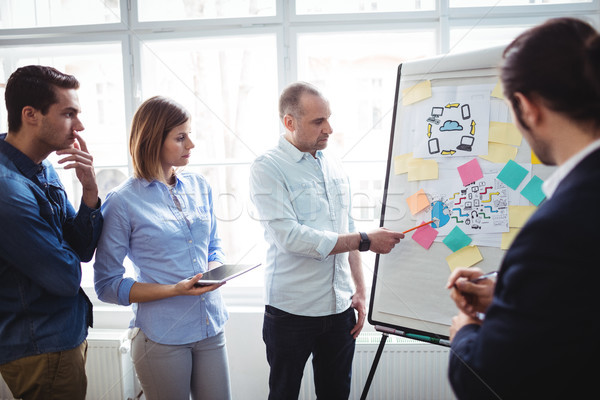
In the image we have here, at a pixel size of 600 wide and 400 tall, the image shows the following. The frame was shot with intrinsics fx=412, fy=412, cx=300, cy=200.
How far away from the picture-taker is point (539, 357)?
0.64m

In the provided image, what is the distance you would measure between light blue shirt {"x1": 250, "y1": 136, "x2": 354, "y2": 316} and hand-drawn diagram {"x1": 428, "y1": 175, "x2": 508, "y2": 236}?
0.41m

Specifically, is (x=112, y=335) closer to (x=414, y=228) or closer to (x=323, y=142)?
(x=323, y=142)

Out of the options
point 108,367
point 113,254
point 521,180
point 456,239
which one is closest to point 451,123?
point 521,180

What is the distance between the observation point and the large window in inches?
88.1

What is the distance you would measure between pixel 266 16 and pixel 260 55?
24cm

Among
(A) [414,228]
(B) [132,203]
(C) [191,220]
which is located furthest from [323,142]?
(B) [132,203]

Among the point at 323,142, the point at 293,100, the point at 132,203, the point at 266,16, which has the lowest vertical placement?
the point at 132,203

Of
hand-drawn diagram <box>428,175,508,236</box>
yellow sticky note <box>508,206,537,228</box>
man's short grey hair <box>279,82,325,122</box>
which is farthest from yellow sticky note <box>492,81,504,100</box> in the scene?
man's short grey hair <box>279,82,325,122</box>

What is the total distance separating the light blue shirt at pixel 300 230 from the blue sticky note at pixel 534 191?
2.27 feet

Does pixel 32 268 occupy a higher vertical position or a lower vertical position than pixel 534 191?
lower

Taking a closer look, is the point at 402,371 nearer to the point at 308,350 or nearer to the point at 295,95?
the point at 308,350

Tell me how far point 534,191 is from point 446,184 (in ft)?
0.95

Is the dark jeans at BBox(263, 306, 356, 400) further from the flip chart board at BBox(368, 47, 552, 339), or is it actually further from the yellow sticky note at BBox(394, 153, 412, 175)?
the yellow sticky note at BBox(394, 153, 412, 175)

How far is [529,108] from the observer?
72 centimetres
